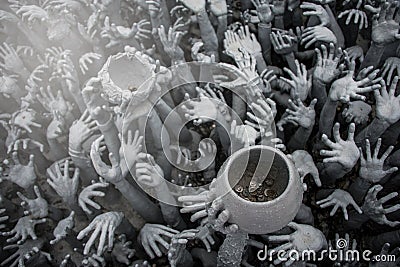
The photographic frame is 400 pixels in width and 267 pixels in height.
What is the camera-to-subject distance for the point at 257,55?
2.27 metres

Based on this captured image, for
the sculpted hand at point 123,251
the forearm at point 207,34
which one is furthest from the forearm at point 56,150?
the forearm at point 207,34

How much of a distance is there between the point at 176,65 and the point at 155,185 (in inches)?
26.4

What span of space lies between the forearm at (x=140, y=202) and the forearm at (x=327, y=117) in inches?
30.4

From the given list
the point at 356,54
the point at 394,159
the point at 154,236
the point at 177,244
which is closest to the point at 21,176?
the point at 154,236

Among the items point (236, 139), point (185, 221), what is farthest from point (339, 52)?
point (185, 221)

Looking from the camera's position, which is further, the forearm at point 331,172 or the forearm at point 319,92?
the forearm at point 319,92

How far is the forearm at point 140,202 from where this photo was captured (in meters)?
1.82

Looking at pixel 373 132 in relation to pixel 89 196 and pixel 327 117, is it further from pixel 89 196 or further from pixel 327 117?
pixel 89 196

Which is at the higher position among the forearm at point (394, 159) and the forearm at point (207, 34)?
the forearm at point (207, 34)

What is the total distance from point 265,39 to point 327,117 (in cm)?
55

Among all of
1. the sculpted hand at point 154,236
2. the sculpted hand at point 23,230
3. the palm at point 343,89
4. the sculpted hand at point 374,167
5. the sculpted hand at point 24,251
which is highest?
the palm at point 343,89

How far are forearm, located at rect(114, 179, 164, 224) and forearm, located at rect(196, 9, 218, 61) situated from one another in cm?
80

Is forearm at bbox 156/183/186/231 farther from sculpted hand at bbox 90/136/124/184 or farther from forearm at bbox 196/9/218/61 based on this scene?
forearm at bbox 196/9/218/61

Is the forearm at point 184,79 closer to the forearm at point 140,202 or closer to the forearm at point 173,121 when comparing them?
the forearm at point 173,121
